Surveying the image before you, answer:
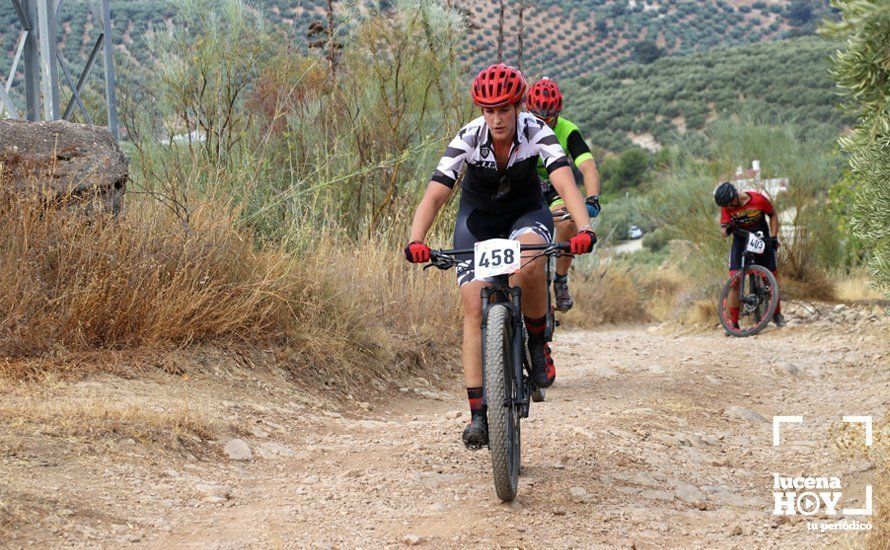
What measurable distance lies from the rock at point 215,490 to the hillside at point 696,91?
3806 cm

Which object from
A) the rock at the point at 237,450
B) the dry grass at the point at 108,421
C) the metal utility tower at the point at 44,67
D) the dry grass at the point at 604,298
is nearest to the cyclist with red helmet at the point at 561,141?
the rock at the point at 237,450

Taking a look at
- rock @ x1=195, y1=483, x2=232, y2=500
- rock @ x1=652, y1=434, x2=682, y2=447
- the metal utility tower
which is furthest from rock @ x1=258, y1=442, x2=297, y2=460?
the metal utility tower

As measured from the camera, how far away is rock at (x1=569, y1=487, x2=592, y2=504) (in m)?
4.96

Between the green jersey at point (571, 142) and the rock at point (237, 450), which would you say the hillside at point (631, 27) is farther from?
the rock at point (237, 450)

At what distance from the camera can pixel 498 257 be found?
4.80 metres

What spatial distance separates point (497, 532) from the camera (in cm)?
436

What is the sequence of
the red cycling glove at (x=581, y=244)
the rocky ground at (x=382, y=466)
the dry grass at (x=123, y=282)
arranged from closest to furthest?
the rocky ground at (x=382, y=466), the red cycling glove at (x=581, y=244), the dry grass at (x=123, y=282)

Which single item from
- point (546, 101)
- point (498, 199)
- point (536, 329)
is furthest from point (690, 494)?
point (546, 101)

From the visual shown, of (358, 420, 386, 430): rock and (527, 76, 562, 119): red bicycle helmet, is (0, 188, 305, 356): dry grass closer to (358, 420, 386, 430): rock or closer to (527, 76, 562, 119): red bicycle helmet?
(358, 420, 386, 430): rock

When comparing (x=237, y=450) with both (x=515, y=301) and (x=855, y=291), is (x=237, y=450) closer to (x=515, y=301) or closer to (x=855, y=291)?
(x=515, y=301)

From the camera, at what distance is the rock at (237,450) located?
5.54m

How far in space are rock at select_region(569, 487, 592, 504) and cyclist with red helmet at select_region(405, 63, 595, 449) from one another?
527 millimetres

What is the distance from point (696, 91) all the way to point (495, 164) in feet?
145

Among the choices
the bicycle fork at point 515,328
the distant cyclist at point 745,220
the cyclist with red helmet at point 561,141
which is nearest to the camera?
the bicycle fork at point 515,328
